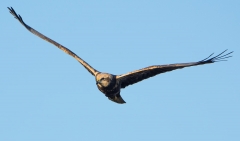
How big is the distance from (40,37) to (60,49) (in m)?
1.32

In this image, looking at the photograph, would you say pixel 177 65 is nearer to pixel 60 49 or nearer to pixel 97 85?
pixel 97 85

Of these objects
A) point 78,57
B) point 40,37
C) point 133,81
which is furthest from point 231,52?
point 40,37

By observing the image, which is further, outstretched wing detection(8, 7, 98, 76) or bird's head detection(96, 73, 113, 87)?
outstretched wing detection(8, 7, 98, 76)

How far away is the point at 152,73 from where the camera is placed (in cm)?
2555

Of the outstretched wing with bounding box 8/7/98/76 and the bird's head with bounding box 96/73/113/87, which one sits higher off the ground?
the outstretched wing with bounding box 8/7/98/76

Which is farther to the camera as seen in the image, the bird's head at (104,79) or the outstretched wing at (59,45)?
the outstretched wing at (59,45)

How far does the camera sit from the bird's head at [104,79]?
998 inches

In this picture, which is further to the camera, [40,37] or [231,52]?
[40,37]

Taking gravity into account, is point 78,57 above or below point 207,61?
above

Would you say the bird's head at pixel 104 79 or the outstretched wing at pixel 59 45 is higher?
the outstretched wing at pixel 59 45

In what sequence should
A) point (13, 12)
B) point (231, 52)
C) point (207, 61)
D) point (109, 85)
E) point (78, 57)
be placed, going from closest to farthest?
point (231, 52) → point (207, 61) → point (109, 85) → point (78, 57) → point (13, 12)

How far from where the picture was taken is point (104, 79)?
2538cm

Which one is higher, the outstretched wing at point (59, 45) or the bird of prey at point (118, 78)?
the outstretched wing at point (59, 45)

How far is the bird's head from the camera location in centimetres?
2534
